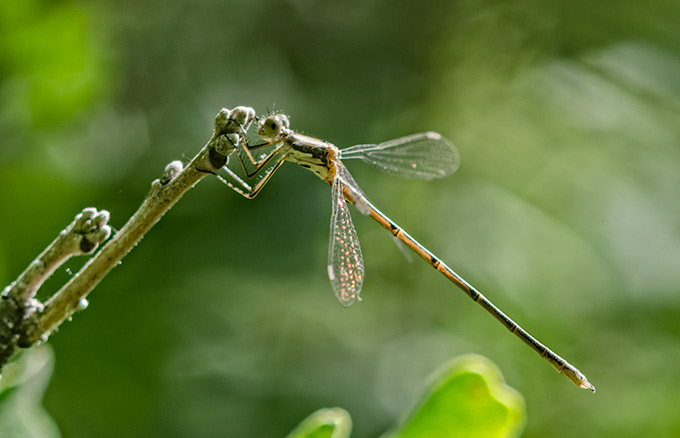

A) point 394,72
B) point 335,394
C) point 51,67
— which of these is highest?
point 51,67

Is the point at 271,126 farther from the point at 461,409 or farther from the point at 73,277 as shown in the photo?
the point at 461,409

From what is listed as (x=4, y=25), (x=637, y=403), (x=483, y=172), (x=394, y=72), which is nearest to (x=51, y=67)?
(x=4, y=25)

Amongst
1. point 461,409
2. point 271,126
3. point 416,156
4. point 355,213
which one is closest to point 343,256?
point 271,126

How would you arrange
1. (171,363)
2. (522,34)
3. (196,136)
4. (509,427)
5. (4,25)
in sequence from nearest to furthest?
1. (509,427)
2. (4,25)
3. (171,363)
4. (196,136)
5. (522,34)

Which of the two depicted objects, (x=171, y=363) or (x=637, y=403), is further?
(x=637, y=403)

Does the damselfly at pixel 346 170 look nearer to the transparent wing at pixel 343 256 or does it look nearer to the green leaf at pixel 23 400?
the transparent wing at pixel 343 256

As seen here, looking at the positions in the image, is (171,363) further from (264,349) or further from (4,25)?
(4,25)
